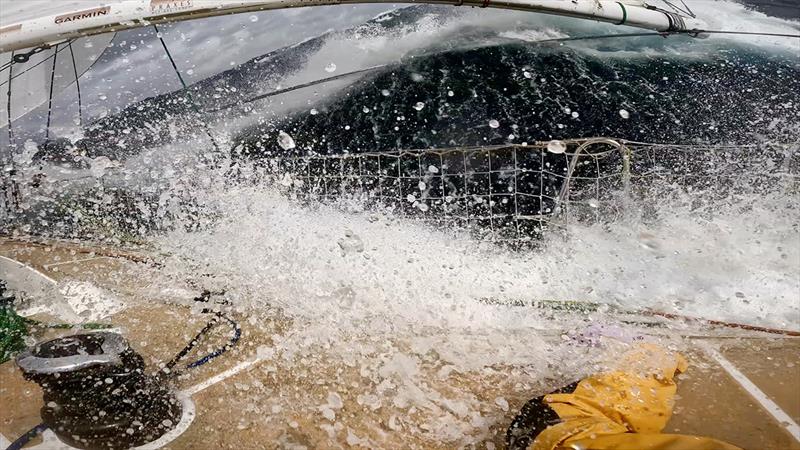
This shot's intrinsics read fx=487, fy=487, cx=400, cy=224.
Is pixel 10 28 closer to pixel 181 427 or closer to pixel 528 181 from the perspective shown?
pixel 181 427

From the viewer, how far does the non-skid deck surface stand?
8.55 ft

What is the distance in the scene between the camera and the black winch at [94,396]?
8.25ft

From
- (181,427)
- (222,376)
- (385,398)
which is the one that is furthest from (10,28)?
(385,398)

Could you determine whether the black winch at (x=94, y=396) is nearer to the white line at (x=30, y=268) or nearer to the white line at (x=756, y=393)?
the white line at (x=30, y=268)

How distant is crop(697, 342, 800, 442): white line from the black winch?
321cm

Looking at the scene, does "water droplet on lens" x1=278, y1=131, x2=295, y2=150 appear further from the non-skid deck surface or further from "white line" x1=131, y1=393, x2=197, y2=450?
"white line" x1=131, y1=393, x2=197, y2=450

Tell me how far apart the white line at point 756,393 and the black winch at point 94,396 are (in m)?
3.21

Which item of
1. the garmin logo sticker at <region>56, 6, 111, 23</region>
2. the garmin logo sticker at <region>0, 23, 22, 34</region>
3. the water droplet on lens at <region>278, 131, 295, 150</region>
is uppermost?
the garmin logo sticker at <region>56, 6, 111, 23</region>

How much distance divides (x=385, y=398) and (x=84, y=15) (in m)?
3.84

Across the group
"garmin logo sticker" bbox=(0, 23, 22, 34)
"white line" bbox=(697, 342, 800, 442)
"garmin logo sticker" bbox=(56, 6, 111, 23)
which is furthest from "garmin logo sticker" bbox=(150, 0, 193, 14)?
"white line" bbox=(697, 342, 800, 442)

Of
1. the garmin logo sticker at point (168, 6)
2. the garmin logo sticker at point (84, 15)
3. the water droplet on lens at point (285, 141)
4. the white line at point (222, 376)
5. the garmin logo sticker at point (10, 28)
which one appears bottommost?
the white line at point (222, 376)

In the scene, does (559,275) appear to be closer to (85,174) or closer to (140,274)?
(140,274)

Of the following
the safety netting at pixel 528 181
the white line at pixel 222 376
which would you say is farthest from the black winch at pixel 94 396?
the safety netting at pixel 528 181

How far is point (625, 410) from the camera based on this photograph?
2402 millimetres
